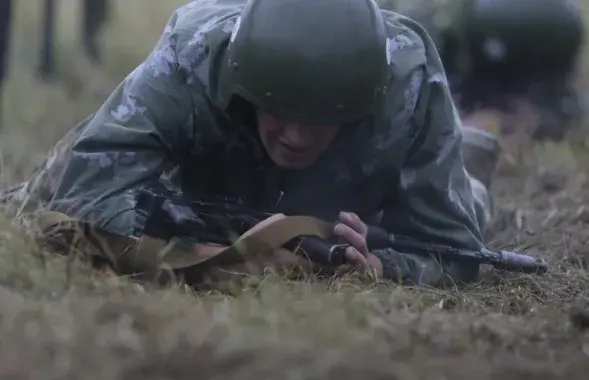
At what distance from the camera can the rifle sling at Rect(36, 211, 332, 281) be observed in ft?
9.59

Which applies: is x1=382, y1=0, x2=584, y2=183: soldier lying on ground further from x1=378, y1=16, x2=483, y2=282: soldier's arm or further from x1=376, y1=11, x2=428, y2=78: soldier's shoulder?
x1=378, y1=16, x2=483, y2=282: soldier's arm

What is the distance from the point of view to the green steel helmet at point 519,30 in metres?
6.97

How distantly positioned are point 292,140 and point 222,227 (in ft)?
1.04

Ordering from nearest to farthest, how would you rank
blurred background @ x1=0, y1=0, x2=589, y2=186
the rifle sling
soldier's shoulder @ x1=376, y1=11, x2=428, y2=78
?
the rifle sling < soldier's shoulder @ x1=376, y1=11, x2=428, y2=78 < blurred background @ x1=0, y1=0, x2=589, y2=186

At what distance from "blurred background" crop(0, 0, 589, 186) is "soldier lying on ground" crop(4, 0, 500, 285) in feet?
4.62

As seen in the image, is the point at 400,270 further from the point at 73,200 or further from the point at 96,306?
the point at 96,306

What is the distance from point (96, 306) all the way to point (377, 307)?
2.09 feet

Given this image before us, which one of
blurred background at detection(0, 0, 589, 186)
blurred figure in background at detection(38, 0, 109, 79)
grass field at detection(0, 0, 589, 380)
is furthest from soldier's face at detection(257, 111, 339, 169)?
blurred figure in background at detection(38, 0, 109, 79)

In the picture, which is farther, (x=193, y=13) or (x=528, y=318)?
(x=193, y=13)

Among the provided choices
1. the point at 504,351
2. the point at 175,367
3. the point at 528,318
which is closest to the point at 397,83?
the point at 528,318

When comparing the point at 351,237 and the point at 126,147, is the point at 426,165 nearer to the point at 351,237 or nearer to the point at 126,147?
the point at 351,237

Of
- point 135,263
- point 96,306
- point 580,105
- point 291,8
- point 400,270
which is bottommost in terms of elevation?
point 580,105

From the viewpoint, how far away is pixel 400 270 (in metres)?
3.34

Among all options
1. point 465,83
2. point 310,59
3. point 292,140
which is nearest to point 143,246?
point 292,140
